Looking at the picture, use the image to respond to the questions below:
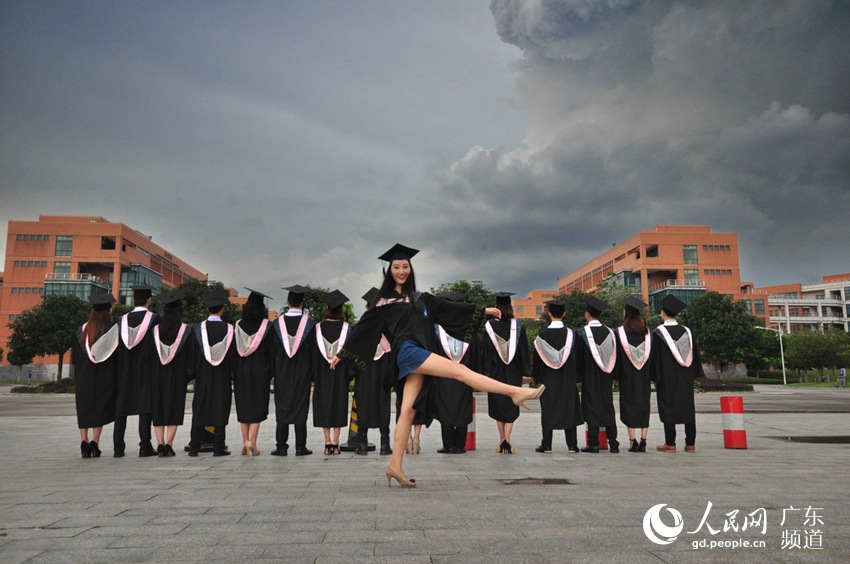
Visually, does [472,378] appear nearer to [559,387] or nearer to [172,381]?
[559,387]

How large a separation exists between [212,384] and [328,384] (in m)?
1.48

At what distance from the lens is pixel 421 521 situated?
3584 mm

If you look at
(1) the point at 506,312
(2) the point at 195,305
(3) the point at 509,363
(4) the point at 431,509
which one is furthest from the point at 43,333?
(4) the point at 431,509

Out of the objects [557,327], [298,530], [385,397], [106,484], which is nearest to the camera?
[298,530]

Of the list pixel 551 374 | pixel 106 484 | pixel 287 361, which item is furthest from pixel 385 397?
pixel 106 484

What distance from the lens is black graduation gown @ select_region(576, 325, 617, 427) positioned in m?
7.86

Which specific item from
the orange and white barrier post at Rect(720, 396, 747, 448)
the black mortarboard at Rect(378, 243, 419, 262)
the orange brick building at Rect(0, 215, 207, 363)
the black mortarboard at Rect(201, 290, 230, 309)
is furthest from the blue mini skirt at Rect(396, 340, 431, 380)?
the orange brick building at Rect(0, 215, 207, 363)

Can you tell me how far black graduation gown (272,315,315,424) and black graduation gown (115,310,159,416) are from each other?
61.5 inches

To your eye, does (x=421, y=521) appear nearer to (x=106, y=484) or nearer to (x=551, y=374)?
(x=106, y=484)

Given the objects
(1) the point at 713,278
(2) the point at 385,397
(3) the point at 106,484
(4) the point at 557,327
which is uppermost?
(1) the point at 713,278

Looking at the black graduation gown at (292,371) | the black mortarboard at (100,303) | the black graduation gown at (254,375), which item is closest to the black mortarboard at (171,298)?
the black mortarboard at (100,303)

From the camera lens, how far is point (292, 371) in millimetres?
7742

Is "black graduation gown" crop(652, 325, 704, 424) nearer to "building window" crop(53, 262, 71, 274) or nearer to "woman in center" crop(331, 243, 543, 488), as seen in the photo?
"woman in center" crop(331, 243, 543, 488)

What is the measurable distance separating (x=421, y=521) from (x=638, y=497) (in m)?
1.72
